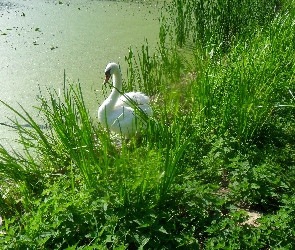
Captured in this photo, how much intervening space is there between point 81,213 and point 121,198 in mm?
174

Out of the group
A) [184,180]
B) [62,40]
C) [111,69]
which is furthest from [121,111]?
[62,40]

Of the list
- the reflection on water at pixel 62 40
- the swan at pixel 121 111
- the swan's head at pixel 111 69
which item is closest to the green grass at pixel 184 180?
→ the swan at pixel 121 111

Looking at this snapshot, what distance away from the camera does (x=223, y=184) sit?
6.40ft

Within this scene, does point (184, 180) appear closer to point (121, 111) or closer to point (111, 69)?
point (121, 111)

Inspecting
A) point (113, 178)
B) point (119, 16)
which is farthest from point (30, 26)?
point (113, 178)

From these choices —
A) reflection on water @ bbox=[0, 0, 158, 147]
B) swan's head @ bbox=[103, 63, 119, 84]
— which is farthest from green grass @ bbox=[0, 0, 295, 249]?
reflection on water @ bbox=[0, 0, 158, 147]

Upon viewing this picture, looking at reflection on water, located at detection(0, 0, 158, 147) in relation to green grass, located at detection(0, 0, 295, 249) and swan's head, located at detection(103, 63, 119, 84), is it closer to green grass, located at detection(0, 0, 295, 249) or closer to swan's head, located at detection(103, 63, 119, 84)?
swan's head, located at detection(103, 63, 119, 84)

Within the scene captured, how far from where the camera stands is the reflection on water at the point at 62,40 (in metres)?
3.68

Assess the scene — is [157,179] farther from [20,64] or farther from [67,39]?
[67,39]

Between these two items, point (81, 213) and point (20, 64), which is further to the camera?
point (20, 64)

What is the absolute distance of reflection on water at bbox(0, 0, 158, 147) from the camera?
145 inches

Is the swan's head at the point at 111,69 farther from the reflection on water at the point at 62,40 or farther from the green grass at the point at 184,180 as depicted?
the green grass at the point at 184,180

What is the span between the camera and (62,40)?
478cm

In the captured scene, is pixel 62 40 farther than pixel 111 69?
Yes
